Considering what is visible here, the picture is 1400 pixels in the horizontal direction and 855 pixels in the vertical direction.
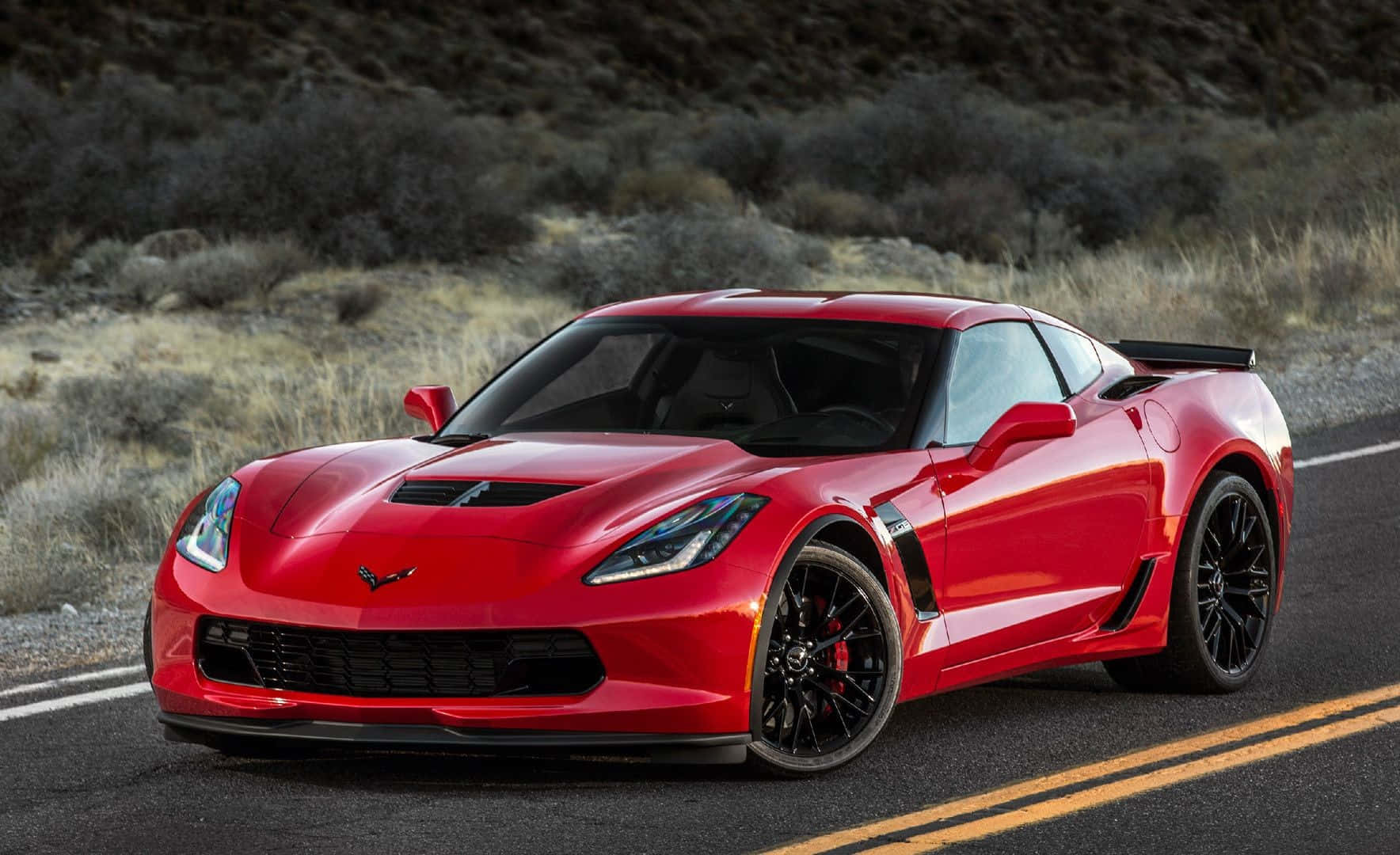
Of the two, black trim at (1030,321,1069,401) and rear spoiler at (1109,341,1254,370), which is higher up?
black trim at (1030,321,1069,401)

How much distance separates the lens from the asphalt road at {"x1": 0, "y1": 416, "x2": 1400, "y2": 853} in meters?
5.25

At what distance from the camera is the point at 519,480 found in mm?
5855

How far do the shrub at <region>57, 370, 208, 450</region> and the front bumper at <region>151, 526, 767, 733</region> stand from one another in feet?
38.7

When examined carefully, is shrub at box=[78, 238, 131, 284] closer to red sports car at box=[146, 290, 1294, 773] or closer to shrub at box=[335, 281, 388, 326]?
shrub at box=[335, 281, 388, 326]

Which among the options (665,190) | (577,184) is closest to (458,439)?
(665,190)

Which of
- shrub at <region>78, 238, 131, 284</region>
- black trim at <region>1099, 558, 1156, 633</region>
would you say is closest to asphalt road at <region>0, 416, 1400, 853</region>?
black trim at <region>1099, 558, 1156, 633</region>


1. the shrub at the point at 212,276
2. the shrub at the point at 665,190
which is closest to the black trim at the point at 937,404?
the shrub at the point at 212,276

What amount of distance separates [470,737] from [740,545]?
0.86 metres

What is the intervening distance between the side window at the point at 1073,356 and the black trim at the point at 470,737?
7.58ft

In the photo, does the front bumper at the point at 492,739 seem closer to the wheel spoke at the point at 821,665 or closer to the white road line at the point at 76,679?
the wheel spoke at the point at 821,665

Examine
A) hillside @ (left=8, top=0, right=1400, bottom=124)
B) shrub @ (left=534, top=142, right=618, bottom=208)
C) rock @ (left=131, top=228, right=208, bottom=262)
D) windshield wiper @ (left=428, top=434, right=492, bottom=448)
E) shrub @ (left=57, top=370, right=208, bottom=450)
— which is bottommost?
hillside @ (left=8, top=0, right=1400, bottom=124)

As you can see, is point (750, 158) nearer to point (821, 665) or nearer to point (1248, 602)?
point (1248, 602)

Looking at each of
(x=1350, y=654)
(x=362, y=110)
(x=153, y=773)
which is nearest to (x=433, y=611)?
(x=153, y=773)

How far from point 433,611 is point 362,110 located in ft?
84.5
